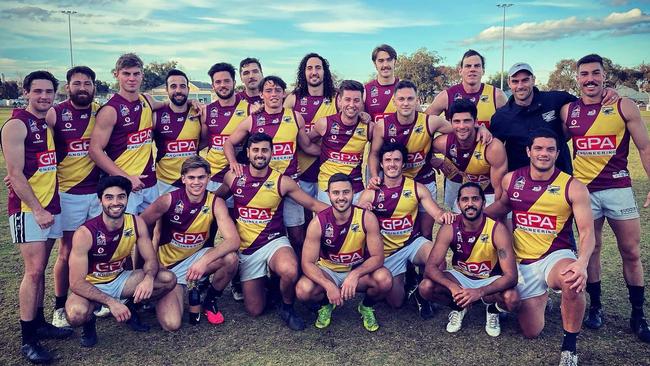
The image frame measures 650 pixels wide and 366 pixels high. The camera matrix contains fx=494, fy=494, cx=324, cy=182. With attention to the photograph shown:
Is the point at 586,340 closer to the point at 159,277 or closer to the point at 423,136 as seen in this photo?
the point at 423,136

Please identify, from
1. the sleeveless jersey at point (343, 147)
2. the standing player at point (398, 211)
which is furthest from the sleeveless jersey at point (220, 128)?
the standing player at point (398, 211)

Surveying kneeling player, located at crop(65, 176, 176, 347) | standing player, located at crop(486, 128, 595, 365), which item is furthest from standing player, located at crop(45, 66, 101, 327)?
standing player, located at crop(486, 128, 595, 365)

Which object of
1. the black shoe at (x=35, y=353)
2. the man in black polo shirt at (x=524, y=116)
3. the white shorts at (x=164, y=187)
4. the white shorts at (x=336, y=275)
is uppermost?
the man in black polo shirt at (x=524, y=116)

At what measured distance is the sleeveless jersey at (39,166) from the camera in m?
4.44

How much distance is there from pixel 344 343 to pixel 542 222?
2.11 m

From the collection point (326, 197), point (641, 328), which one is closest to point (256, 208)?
point (326, 197)

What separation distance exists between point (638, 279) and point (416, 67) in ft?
193

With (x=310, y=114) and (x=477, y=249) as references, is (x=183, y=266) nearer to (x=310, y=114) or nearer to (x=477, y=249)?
(x=310, y=114)

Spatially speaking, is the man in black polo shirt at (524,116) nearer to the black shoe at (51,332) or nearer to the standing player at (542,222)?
the standing player at (542,222)

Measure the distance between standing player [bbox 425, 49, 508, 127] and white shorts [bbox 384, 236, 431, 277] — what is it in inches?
59.6

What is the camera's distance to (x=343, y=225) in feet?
16.0

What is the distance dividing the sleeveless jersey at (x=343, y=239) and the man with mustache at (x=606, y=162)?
220cm

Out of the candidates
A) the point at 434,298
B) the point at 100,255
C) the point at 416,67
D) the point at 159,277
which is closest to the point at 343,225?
the point at 434,298

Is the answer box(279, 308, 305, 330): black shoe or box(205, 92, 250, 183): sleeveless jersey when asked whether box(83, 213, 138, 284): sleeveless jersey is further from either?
box(279, 308, 305, 330): black shoe
